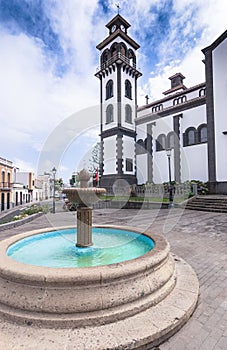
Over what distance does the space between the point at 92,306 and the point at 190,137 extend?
21.8m

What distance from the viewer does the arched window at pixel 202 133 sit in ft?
66.4

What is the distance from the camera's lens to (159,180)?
2408 centimetres

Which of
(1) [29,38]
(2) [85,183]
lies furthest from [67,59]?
(2) [85,183]

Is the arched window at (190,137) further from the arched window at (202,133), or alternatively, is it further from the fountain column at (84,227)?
the fountain column at (84,227)

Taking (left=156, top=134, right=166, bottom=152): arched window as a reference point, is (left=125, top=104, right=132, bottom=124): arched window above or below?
above

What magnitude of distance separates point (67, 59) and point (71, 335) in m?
13.6

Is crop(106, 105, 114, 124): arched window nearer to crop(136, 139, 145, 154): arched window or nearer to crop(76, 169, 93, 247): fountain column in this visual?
crop(136, 139, 145, 154): arched window

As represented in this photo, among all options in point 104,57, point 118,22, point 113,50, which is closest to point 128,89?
point 113,50

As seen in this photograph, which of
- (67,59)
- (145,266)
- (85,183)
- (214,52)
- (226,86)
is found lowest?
(145,266)

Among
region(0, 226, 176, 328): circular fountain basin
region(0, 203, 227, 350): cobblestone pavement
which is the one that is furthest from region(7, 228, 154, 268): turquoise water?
region(0, 203, 227, 350): cobblestone pavement

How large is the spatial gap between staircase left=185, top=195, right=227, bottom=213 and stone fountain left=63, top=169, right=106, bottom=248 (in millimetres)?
11516

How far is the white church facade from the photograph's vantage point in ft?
59.8

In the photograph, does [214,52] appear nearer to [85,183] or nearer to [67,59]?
[67,59]

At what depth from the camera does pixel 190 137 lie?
21.6 metres
